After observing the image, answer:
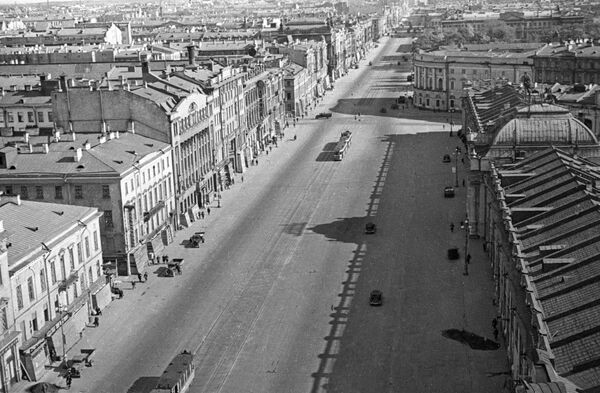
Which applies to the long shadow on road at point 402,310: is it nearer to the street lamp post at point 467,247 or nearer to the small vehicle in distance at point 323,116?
the street lamp post at point 467,247

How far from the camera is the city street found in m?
57.1

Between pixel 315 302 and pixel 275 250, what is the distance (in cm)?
1546

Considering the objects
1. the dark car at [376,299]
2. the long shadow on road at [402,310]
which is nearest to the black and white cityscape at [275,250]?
the dark car at [376,299]

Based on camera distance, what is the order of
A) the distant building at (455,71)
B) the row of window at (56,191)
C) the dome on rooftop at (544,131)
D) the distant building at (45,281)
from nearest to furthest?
the distant building at (45,281) → the row of window at (56,191) → the dome on rooftop at (544,131) → the distant building at (455,71)

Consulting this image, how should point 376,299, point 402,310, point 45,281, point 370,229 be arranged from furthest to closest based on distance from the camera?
point 370,229 < point 376,299 < point 402,310 < point 45,281

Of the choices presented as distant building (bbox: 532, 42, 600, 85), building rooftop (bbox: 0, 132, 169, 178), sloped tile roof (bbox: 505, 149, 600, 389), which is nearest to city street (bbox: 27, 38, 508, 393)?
sloped tile roof (bbox: 505, 149, 600, 389)

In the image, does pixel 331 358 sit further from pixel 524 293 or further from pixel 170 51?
pixel 170 51

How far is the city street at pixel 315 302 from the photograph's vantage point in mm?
57062

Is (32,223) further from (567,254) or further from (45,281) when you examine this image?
(567,254)

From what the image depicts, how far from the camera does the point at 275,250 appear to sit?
8475 cm

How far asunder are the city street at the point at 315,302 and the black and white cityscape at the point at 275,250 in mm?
237

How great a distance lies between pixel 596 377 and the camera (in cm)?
3716

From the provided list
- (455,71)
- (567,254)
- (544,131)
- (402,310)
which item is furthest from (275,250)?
(455,71)

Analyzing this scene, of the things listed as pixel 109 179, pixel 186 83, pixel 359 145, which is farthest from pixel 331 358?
pixel 359 145
